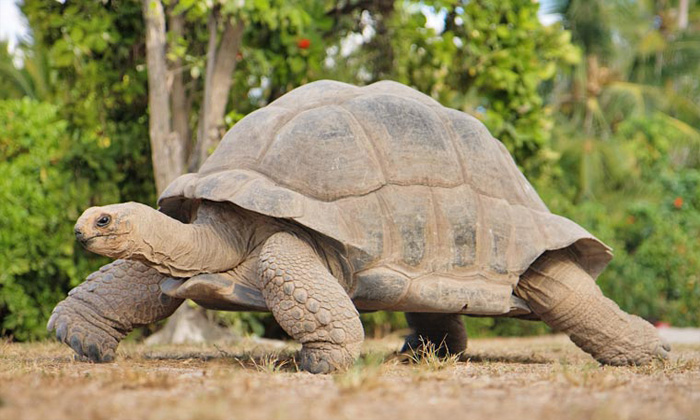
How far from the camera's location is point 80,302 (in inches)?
161

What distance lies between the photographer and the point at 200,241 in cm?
380

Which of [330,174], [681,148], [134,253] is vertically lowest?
[681,148]

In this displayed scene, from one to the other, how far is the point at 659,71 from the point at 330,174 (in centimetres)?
2208

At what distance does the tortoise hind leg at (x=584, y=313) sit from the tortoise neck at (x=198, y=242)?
162 centimetres

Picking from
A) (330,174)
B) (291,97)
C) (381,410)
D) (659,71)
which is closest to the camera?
(381,410)

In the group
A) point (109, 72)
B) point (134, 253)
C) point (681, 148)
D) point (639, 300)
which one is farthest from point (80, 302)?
point (681, 148)

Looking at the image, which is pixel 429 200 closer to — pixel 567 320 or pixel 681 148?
pixel 567 320

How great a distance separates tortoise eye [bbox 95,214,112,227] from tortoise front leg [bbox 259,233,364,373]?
697mm

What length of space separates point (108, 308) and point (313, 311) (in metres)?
1.22

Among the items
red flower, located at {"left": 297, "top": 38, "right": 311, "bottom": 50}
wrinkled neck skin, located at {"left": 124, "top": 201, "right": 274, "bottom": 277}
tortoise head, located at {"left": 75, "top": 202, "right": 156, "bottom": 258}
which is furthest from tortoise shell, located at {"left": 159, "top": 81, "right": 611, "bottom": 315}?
red flower, located at {"left": 297, "top": 38, "right": 311, "bottom": 50}

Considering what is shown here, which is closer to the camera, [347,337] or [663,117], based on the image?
[347,337]

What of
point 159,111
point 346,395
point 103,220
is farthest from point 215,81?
point 346,395

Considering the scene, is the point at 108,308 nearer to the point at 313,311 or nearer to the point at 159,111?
the point at 313,311

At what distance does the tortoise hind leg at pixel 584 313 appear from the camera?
4523 mm
